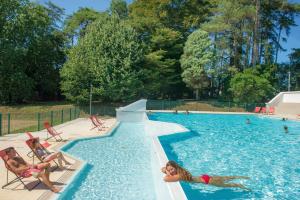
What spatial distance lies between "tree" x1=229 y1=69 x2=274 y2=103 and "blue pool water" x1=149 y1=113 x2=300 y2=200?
582 inches

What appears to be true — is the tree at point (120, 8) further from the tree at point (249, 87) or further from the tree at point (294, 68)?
the tree at point (294, 68)

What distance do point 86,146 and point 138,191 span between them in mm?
5442

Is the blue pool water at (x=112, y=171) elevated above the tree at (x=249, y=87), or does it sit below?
below

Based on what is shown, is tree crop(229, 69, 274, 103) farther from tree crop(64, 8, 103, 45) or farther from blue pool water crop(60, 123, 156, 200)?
blue pool water crop(60, 123, 156, 200)

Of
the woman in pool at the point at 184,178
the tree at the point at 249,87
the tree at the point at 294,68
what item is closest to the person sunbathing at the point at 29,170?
the woman in pool at the point at 184,178

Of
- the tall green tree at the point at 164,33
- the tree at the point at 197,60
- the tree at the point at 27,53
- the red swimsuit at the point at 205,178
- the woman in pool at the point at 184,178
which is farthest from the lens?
the tree at the point at 197,60

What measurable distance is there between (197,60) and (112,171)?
2809 centimetres

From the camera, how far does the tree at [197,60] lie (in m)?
34.9

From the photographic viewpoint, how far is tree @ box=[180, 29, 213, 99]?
115ft

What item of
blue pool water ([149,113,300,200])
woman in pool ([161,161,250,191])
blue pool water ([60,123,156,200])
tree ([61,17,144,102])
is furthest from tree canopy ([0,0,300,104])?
woman in pool ([161,161,250,191])

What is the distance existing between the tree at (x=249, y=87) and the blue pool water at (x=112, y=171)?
74.8 ft

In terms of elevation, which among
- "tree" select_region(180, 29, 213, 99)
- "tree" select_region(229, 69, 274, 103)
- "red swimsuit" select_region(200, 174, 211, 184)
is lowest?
"red swimsuit" select_region(200, 174, 211, 184)

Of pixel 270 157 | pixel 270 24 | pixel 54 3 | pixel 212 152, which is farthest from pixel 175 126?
pixel 54 3

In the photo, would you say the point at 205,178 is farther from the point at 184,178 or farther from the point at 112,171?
the point at 112,171
